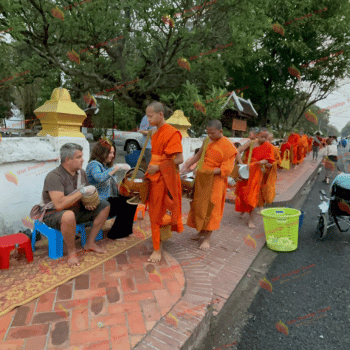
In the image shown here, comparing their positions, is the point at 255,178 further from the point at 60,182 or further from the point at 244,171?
the point at 60,182

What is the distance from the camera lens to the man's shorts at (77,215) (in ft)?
9.52

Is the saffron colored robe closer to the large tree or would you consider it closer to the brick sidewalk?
the brick sidewalk

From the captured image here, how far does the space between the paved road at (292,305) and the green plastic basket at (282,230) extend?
0.12m

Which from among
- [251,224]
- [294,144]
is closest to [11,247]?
[251,224]

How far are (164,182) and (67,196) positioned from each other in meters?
1.01

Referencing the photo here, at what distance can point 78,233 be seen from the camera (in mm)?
3664

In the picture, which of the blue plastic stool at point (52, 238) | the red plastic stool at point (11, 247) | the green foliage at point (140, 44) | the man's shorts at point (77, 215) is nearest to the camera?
the red plastic stool at point (11, 247)

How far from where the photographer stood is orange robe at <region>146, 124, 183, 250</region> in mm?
2979

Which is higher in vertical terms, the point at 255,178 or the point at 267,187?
the point at 255,178

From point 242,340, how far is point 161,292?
790 mm

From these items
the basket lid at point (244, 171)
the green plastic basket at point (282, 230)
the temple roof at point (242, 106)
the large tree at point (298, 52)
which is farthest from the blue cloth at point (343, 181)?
the temple roof at point (242, 106)

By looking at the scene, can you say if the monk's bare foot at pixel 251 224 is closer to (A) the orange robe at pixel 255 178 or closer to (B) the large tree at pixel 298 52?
(A) the orange robe at pixel 255 178

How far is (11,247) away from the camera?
279cm

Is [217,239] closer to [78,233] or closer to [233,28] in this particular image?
[78,233]
